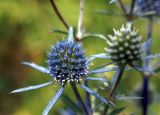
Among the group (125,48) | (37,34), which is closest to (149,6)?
(125,48)

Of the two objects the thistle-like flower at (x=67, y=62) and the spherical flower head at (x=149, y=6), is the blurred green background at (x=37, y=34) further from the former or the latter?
the thistle-like flower at (x=67, y=62)

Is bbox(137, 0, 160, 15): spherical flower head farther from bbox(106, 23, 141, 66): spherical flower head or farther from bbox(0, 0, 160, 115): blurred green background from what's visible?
bbox(0, 0, 160, 115): blurred green background

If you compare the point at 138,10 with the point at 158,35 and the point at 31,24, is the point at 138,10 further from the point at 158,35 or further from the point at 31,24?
the point at 31,24

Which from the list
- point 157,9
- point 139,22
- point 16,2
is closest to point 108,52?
point 157,9

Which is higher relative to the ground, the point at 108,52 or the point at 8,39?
the point at 8,39

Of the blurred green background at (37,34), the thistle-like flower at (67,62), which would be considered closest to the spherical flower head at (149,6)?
the thistle-like flower at (67,62)

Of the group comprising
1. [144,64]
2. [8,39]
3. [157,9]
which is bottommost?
[144,64]

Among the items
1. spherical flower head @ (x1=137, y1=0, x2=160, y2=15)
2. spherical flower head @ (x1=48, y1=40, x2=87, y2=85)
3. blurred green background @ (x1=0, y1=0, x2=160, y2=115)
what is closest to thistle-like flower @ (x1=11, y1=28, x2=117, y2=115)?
spherical flower head @ (x1=48, y1=40, x2=87, y2=85)
